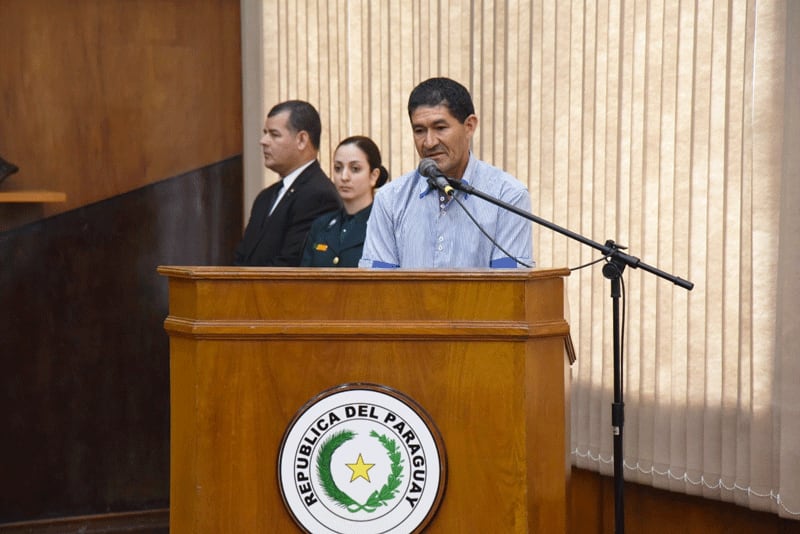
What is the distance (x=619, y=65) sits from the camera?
3.72m

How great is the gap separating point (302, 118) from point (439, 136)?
145cm

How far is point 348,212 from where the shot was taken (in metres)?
3.98

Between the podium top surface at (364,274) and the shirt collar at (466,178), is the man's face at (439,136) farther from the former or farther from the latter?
the podium top surface at (364,274)

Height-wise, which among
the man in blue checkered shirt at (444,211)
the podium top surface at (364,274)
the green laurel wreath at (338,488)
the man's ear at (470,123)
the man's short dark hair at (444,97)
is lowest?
the green laurel wreath at (338,488)

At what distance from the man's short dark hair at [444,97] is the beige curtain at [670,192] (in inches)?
38.9

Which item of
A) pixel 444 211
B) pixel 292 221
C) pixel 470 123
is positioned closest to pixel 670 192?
pixel 470 123

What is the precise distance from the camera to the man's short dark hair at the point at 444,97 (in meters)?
2.81

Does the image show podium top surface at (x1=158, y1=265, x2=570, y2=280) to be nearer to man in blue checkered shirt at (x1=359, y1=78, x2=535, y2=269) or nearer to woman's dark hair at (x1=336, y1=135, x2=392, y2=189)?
man in blue checkered shirt at (x1=359, y1=78, x2=535, y2=269)

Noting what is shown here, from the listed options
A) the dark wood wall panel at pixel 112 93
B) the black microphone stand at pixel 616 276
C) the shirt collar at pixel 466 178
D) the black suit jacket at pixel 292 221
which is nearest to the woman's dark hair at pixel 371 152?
the black suit jacket at pixel 292 221

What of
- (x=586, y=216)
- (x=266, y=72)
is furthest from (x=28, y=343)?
(x=586, y=216)

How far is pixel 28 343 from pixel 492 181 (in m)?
2.47

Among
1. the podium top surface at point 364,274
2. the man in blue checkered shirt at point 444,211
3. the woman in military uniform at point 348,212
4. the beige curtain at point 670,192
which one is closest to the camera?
the podium top surface at point 364,274

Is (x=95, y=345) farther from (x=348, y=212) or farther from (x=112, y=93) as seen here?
(x=348, y=212)

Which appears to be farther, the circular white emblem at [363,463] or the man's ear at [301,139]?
the man's ear at [301,139]
